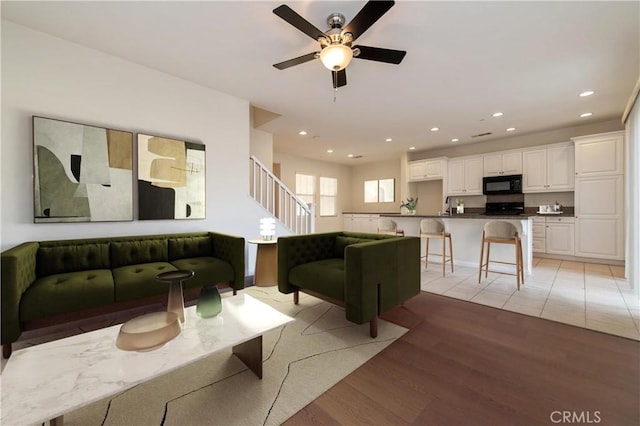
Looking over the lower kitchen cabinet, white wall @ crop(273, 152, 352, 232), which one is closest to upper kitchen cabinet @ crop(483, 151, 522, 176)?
the lower kitchen cabinet

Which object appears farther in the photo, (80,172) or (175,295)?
(80,172)

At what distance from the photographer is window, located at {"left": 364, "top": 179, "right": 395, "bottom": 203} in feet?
28.3

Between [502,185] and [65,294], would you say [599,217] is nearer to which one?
[502,185]

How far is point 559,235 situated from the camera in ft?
17.3

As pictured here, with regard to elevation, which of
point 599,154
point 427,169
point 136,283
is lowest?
point 136,283

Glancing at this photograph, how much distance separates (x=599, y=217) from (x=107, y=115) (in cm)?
807

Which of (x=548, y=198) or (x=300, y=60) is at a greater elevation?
(x=300, y=60)

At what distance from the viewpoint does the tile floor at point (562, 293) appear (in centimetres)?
253

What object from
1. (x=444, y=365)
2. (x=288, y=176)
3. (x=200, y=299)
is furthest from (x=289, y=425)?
(x=288, y=176)

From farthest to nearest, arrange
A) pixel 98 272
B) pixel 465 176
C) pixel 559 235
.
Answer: pixel 465 176, pixel 559 235, pixel 98 272

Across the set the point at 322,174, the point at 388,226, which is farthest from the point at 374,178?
the point at 388,226

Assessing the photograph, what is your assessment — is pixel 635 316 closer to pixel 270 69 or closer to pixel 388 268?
pixel 388 268

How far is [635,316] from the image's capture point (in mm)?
2580

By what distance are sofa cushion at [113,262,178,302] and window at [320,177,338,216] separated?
6.54 meters
